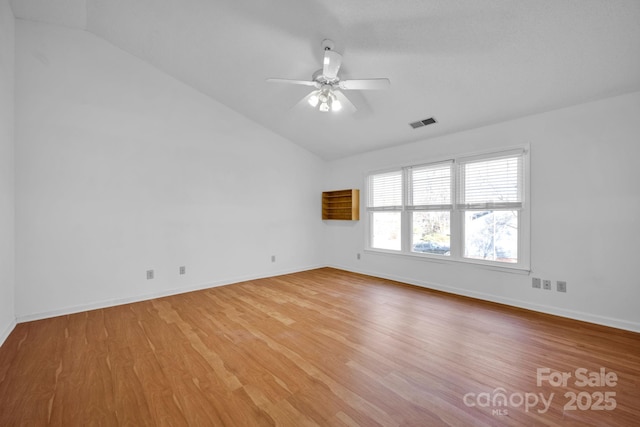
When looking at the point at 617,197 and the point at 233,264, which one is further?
the point at 233,264

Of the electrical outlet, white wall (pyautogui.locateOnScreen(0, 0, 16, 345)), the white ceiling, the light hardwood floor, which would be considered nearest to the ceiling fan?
the white ceiling

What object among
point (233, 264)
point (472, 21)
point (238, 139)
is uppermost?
point (472, 21)

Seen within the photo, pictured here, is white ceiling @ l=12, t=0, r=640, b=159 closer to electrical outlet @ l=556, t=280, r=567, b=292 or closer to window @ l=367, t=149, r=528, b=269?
window @ l=367, t=149, r=528, b=269

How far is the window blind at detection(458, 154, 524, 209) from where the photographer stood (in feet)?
11.7

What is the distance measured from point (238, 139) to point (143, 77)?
5.43 feet

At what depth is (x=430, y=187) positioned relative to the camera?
14.9 feet

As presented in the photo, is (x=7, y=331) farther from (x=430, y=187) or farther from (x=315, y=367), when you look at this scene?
(x=430, y=187)

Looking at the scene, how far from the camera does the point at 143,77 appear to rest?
3967 mm

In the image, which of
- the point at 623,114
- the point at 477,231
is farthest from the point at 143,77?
the point at 623,114

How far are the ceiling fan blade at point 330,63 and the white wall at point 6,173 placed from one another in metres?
3.35

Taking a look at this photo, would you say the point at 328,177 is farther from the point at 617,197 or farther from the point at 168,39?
the point at 617,197

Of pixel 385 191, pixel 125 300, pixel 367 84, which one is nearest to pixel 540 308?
pixel 385 191

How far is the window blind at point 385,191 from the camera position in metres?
5.07

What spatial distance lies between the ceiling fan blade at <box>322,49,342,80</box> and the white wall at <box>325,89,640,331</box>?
101 inches
